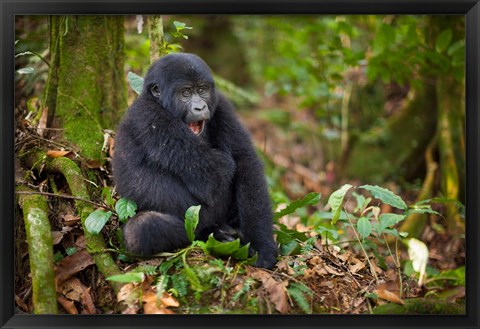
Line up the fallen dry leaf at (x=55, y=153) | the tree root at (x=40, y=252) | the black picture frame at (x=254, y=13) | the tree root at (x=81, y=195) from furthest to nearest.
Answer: the fallen dry leaf at (x=55, y=153) → the tree root at (x=81, y=195) → the tree root at (x=40, y=252) → the black picture frame at (x=254, y=13)

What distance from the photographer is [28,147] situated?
4.70 metres

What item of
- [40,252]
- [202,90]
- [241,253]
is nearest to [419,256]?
[241,253]

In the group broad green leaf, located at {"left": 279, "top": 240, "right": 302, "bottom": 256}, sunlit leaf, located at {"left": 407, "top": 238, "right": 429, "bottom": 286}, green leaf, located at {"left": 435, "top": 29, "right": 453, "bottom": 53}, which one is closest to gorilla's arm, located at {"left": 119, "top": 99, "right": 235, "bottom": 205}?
broad green leaf, located at {"left": 279, "top": 240, "right": 302, "bottom": 256}

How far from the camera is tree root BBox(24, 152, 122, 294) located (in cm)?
393

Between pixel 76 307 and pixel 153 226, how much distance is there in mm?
768

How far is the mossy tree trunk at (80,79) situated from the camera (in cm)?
502

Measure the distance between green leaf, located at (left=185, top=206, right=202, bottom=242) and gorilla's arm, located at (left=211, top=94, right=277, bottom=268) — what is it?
0.49 m

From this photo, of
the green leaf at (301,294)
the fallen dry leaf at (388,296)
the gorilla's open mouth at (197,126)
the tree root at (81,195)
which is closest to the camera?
the green leaf at (301,294)

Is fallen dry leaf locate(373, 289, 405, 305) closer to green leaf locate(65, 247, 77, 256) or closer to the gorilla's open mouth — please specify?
the gorilla's open mouth

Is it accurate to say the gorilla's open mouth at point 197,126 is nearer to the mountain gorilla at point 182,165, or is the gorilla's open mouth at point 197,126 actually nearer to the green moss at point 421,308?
the mountain gorilla at point 182,165

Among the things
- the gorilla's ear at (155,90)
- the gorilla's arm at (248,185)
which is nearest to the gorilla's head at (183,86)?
the gorilla's ear at (155,90)

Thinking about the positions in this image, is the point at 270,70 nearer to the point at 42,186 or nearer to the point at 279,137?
the point at 279,137

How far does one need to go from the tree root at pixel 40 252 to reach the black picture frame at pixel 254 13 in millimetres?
135

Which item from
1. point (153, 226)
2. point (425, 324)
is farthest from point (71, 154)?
point (425, 324)
